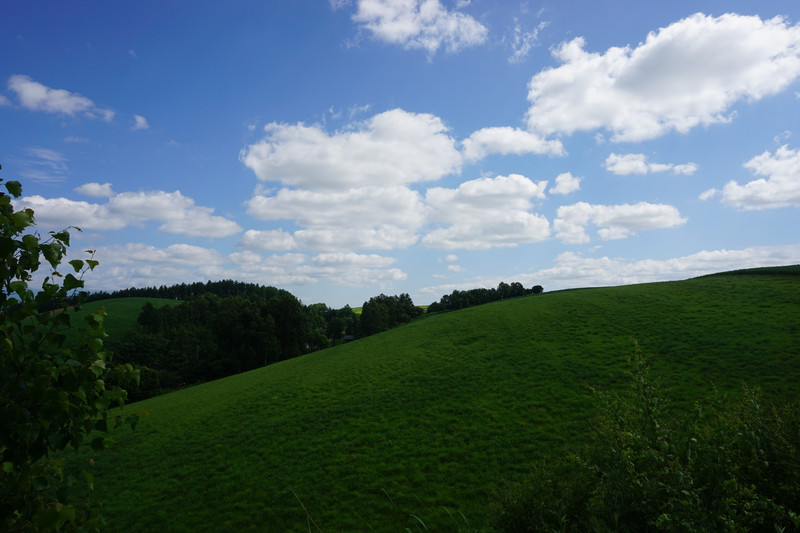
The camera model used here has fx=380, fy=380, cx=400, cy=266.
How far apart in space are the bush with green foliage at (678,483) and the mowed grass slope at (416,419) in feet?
3.52

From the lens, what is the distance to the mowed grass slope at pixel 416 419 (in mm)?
15047

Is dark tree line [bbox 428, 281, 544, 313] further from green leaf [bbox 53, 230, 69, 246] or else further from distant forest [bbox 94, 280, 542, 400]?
green leaf [bbox 53, 230, 69, 246]

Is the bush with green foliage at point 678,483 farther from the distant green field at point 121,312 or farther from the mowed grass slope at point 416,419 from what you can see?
the distant green field at point 121,312

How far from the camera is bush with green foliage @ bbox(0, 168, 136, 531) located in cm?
313

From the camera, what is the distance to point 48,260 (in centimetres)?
352

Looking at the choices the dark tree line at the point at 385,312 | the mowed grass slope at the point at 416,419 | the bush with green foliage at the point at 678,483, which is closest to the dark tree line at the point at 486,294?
the dark tree line at the point at 385,312

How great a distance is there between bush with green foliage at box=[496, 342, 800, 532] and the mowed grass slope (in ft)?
3.52

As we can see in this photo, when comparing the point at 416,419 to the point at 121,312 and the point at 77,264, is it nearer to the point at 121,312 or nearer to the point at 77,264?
the point at 77,264

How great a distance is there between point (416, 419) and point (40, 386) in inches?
830

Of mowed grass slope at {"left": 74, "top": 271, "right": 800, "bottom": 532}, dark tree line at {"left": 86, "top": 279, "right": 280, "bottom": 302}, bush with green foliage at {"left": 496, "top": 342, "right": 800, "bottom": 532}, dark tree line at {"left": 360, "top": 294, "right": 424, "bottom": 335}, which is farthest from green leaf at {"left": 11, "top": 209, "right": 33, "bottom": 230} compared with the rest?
dark tree line at {"left": 86, "top": 279, "right": 280, "bottom": 302}

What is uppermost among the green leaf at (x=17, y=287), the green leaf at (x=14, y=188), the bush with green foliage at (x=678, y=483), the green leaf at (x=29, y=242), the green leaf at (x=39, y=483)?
the green leaf at (x=14, y=188)

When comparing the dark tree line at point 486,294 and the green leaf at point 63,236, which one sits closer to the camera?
the green leaf at point 63,236

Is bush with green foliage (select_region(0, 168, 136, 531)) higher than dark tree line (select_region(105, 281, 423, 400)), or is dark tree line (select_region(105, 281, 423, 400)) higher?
bush with green foliage (select_region(0, 168, 136, 531))

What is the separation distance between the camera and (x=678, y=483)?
4.60 meters
